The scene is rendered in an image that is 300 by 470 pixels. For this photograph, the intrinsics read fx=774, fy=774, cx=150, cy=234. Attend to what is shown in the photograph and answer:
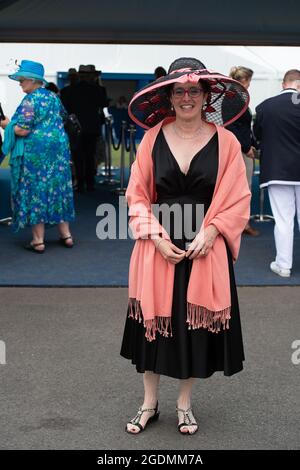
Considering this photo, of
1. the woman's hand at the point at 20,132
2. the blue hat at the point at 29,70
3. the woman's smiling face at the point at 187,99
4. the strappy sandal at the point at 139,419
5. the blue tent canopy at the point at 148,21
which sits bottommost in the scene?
the strappy sandal at the point at 139,419

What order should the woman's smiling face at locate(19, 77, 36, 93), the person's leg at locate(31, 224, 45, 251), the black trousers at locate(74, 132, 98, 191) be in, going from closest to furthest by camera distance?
the woman's smiling face at locate(19, 77, 36, 93) < the person's leg at locate(31, 224, 45, 251) < the black trousers at locate(74, 132, 98, 191)

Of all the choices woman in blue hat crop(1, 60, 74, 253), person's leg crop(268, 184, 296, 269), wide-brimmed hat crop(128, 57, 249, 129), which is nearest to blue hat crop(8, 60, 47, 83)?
woman in blue hat crop(1, 60, 74, 253)

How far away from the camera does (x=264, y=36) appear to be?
8.85m

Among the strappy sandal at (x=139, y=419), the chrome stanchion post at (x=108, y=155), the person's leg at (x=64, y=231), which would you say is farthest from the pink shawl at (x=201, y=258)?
the chrome stanchion post at (x=108, y=155)

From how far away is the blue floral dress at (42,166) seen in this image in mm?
7258

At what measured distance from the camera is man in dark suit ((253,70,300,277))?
6902mm

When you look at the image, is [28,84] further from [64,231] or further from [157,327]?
[157,327]

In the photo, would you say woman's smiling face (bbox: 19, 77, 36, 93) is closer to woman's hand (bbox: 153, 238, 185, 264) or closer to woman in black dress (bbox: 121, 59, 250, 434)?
woman in black dress (bbox: 121, 59, 250, 434)

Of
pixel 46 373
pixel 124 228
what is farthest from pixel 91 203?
pixel 46 373

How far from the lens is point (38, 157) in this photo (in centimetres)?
743

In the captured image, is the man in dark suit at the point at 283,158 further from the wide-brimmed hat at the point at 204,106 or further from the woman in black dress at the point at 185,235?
the woman in black dress at the point at 185,235

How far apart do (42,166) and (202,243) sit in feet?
13.9

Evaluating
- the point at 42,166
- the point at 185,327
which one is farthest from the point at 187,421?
the point at 42,166
